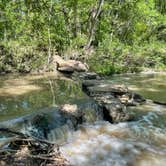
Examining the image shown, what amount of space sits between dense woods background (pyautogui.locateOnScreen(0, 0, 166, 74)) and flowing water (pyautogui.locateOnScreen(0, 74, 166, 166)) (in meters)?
5.62

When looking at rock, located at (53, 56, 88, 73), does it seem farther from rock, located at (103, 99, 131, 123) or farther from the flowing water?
rock, located at (103, 99, 131, 123)

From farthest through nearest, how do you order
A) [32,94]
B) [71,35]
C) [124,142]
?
[71,35]
[32,94]
[124,142]

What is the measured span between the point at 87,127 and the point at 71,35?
1253cm

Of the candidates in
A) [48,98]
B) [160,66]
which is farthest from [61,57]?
[48,98]

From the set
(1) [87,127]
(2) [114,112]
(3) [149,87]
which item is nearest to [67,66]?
(3) [149,87]

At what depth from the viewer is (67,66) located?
53.4 ft

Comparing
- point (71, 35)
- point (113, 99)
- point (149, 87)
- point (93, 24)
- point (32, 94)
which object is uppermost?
point (93, 24)

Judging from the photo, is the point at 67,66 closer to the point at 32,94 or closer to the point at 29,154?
the point at 32,94

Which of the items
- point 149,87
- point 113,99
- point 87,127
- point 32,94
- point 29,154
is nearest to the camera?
point 29,154

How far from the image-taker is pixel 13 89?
35.9ft

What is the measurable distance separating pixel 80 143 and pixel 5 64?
9.40 meters

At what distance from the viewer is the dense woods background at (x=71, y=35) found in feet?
54.3

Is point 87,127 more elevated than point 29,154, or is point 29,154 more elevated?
point 29,154

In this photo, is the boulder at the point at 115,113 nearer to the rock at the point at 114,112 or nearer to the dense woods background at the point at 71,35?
the rock at the point at 114,112
